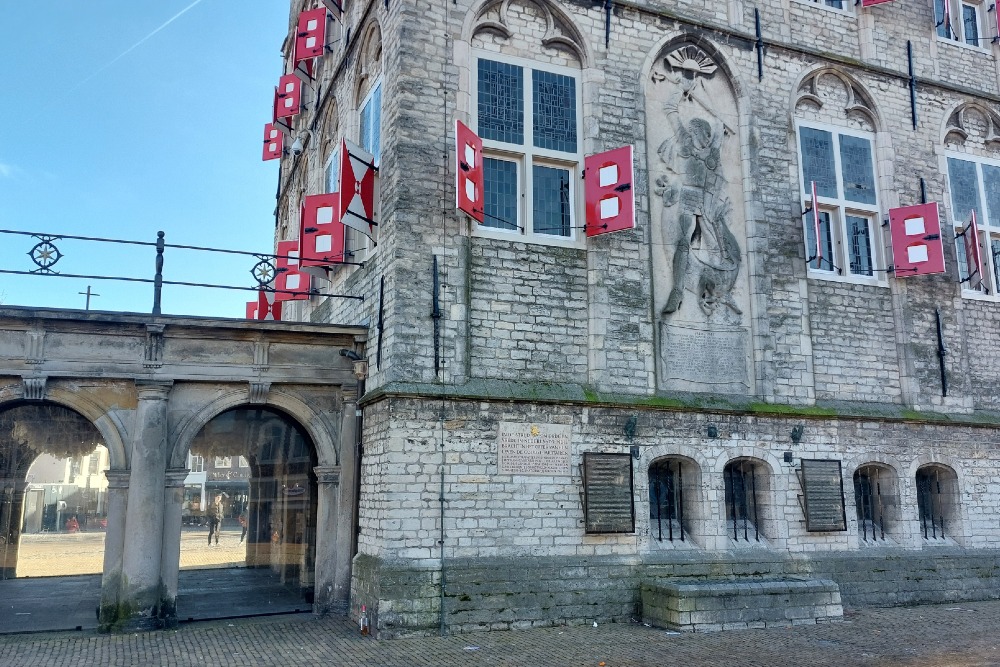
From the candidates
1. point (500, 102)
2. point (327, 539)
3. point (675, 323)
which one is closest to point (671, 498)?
point (675, 323)

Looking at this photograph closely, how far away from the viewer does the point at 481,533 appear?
10.7m

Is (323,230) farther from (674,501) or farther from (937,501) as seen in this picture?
(937,501)

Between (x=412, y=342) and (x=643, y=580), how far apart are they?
4.45 meters

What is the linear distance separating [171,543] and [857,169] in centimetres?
1231

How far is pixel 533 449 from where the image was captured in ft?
36.5

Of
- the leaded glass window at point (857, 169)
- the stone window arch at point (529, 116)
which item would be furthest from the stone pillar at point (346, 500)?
the leaded glass window at point (857, 169)

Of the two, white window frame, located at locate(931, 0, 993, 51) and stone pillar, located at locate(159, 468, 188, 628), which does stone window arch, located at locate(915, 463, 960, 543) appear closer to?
white window frame, located at locate(931, 0, 993, 51)

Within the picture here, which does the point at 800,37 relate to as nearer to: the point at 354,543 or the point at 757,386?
the point at 757,386

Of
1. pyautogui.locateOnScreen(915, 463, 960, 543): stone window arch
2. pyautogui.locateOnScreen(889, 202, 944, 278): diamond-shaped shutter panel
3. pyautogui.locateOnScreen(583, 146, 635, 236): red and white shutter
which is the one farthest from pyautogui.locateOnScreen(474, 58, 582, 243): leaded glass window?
pyautogui.locateOnScreen(915, 463, 960, 543): stone window arch

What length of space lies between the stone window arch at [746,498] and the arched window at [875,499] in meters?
1.79

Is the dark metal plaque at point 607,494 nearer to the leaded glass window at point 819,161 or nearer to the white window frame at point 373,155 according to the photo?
the white window frame at point 373,155

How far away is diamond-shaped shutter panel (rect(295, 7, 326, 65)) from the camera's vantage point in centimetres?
1684

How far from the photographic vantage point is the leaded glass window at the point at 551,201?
12117 millimetres

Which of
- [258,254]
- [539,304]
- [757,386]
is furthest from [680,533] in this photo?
[258,254]
